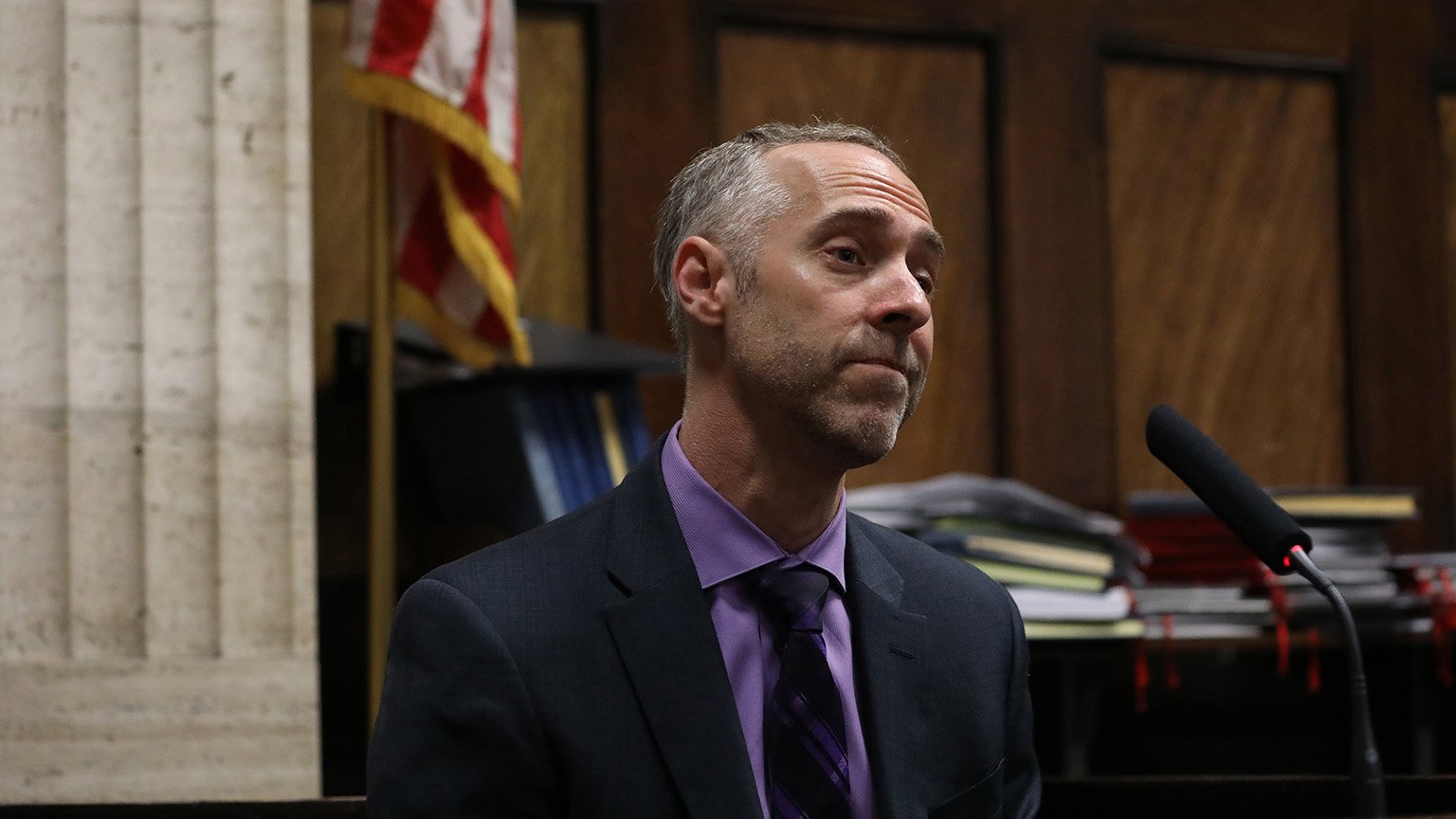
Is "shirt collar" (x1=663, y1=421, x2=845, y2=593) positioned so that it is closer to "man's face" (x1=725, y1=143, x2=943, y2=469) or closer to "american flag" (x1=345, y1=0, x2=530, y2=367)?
"man's face" (x1=725, y1=143, x2=943, y2=469)

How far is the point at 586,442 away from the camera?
306 cm

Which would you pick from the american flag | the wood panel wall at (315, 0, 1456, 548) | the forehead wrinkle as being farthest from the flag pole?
the forehead wrinkle

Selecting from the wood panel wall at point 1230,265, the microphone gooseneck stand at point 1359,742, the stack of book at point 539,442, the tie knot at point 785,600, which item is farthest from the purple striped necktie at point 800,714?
the wood panel wall at point 1230,265

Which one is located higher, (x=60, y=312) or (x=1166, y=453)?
(x=60, y=312)

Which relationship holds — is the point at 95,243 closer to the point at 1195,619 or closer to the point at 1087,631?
the point at 1087,631

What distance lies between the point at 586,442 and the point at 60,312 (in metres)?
1.00

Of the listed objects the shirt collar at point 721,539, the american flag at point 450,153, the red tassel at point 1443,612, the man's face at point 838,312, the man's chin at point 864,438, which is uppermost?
the american flag at point 450,153

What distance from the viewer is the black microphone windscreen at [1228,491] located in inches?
62.1

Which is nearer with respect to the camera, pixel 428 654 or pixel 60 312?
pixel 428 654

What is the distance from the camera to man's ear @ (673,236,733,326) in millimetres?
1593

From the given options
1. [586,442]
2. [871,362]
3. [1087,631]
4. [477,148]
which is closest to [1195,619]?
[1087,631]

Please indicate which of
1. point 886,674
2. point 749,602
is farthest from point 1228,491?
point 749,602

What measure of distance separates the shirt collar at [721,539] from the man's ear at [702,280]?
0.16 metres

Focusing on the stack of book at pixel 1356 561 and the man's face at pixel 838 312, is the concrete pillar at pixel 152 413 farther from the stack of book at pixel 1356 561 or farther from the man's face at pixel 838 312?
the stack of book at pixel 1356 561
